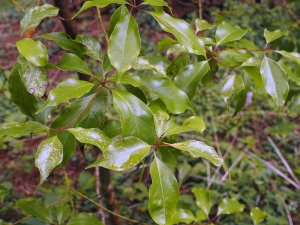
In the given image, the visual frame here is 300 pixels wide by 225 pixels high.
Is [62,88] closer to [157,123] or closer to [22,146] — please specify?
[157,123]

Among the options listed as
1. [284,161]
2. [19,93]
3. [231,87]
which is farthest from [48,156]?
[284,161]

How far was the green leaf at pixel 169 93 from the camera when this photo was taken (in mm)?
798

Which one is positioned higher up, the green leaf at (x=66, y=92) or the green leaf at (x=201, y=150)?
the green leaf at (x=66, y=92)

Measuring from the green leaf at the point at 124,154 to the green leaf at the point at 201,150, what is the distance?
0.26ft

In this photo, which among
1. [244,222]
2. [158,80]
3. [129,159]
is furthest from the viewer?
[244,222]

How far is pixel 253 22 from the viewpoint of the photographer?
3939mm

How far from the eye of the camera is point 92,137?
708 millimetres

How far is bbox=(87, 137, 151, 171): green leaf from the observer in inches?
25.7

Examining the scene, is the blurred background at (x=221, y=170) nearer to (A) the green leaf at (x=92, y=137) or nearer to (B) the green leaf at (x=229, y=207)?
(B) the green leaf at (x=229, y=207)

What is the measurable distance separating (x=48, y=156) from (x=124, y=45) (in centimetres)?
26

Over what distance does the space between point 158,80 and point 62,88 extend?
0.70ft

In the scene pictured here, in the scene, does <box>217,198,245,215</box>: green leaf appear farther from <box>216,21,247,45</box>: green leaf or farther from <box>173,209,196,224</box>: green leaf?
<box>216,21,247,45</box>: green leaf

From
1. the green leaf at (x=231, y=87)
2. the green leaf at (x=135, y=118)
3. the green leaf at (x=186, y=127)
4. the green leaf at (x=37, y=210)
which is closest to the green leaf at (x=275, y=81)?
the green leaf at (x=231, y=87)

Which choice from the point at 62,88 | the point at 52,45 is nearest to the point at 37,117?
the point at 62,88
